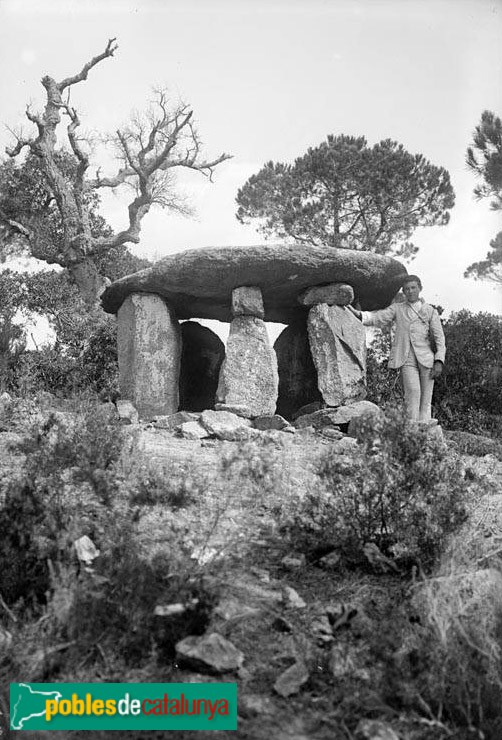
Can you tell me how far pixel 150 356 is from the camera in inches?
386

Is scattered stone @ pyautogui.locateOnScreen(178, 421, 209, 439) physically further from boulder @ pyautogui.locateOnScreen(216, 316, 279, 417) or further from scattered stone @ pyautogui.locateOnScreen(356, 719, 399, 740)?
scattered stone @ pyautogui.locateOnScreen(356, 719, 399, 740)

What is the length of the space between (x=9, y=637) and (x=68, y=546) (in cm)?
58

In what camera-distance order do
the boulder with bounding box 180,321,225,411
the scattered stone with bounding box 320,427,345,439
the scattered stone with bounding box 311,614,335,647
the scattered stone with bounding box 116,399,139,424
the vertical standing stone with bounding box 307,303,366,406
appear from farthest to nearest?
the boulder with bounding box 180,321,225,411 → the vertical standing stone with bounding box 307,303,366,406 → the scattered stone with bounding box 116,399,139,424 → the scattered stone with bounding box 320,427,345,439 → the scattered stone with bounding box 311,614,335,647

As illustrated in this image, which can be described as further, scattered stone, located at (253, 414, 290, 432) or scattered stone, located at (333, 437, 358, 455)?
scattered stone, located at (253, 414, 290, 432)

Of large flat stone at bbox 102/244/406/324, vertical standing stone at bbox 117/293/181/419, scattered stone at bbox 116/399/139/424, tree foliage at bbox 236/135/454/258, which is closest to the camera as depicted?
scattered stone at bbox 116/399/139/424

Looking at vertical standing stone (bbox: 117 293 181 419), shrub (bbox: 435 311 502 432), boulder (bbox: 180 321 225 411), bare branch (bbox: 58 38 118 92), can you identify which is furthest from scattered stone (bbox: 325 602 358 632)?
bare branch (bbox: 58 38 118 92)

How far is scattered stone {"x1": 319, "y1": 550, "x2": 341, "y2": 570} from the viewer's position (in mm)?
3637

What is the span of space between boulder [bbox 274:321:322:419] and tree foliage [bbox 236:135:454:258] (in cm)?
645

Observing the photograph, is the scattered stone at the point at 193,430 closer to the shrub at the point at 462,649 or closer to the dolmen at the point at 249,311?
the dolmen at the point at 249,311

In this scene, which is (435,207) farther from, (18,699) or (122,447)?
(18,699)

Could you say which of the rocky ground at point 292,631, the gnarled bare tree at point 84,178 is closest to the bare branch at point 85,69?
the gnarled bare tree at point 84,178

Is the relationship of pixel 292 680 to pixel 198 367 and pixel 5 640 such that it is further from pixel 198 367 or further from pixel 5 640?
pixel 198 367

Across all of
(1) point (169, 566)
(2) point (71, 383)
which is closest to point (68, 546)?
(1) point (169, 566)

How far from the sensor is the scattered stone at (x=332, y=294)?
9.68 meters
